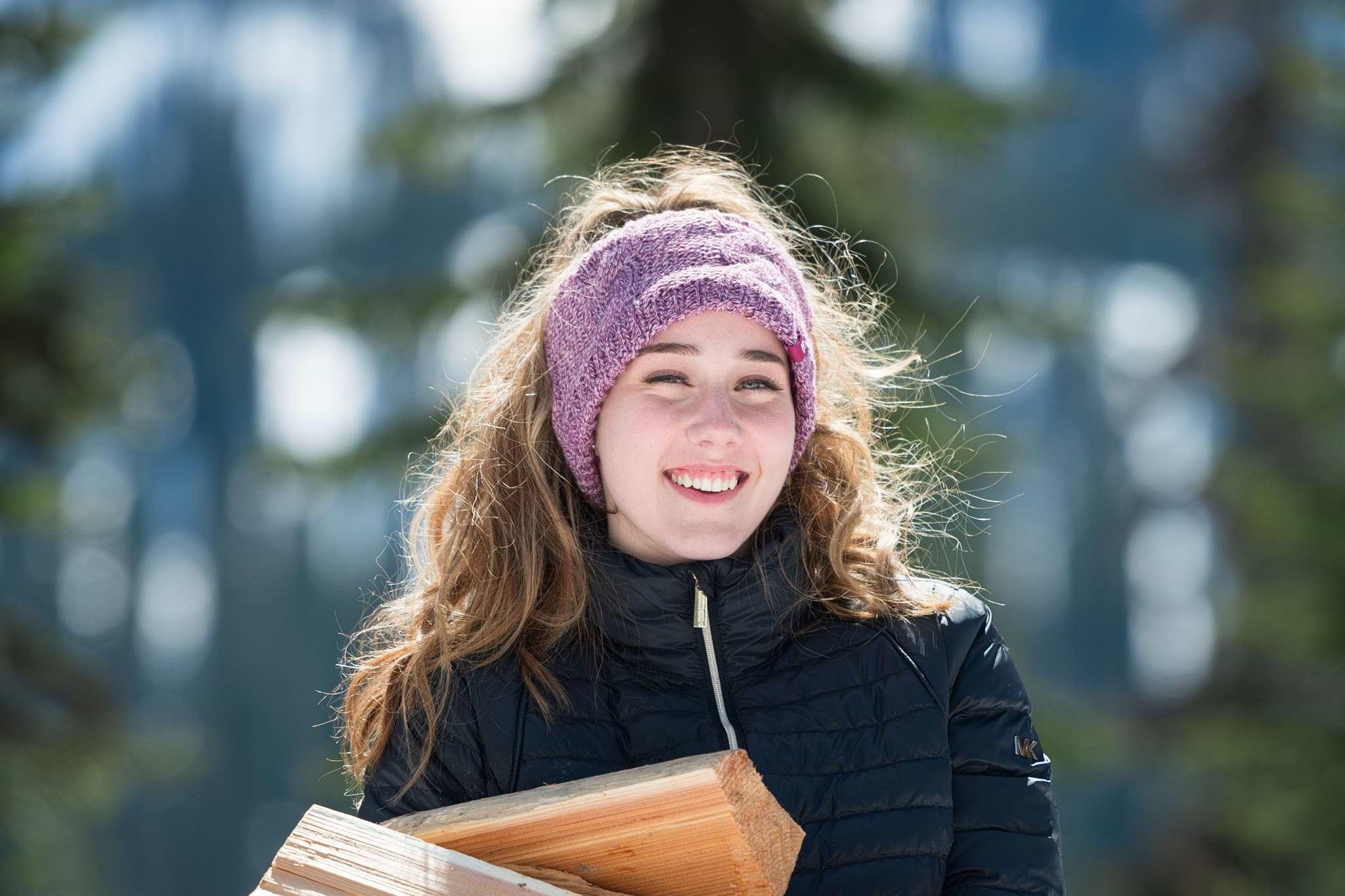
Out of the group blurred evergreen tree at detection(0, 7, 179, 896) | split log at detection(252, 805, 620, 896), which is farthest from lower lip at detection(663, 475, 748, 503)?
blurred evergreen tree at detection(0, 7, 179, 896)

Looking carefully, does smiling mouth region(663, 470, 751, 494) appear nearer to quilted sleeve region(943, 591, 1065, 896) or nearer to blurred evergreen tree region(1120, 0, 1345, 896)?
quilted sleeve region(943, 591, 1065, 896)

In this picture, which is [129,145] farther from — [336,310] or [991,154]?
[991,154]

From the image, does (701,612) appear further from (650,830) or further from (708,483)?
(650,830)

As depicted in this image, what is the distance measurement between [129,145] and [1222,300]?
9.95 m

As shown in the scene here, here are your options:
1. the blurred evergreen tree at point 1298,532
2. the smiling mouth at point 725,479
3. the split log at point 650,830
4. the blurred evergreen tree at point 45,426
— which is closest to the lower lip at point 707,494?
the smiling mouth at point 725,479

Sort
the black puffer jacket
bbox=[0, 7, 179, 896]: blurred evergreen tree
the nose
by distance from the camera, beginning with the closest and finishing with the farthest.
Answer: the black puffer jacket, the nose, bbox=[0, 7, 179, 896]: blurred evergreen tree

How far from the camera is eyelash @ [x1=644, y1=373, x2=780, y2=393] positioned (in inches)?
91.2

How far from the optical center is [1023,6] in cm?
1142

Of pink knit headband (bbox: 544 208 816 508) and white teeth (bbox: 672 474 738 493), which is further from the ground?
pink knit headband (bbox: 544 208 816 508)

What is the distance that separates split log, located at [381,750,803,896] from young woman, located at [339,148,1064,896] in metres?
0.29

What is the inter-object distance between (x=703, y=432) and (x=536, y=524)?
36 cm

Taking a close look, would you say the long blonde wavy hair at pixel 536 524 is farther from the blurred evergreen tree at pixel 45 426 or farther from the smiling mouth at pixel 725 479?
the blurred evergreen tree at pixel 45 426

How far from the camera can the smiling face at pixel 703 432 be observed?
7.43 ft

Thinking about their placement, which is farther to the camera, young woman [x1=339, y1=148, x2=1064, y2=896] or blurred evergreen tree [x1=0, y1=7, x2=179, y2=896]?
blurred evergreen tree [x1=0, y1=7, x2=179, y2=896]
